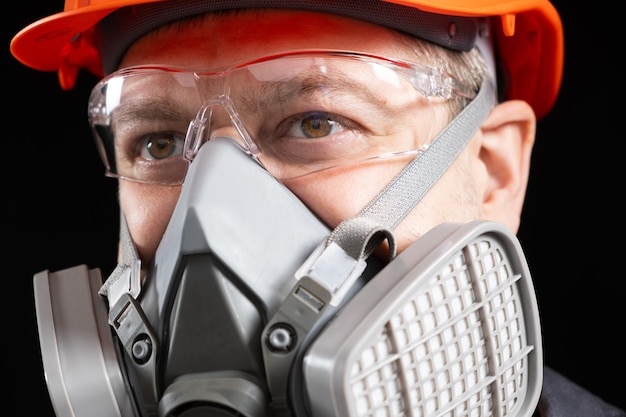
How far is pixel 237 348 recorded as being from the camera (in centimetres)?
181

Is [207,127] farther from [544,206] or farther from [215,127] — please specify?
[544,206]

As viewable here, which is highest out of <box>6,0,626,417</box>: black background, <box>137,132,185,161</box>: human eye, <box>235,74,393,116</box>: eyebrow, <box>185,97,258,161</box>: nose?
<box>235,74,393,116</box>: eyebrow

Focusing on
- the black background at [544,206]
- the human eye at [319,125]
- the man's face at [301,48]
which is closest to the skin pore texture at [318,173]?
the man's face at [301,48]

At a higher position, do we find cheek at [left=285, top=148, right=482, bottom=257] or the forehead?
the forehead

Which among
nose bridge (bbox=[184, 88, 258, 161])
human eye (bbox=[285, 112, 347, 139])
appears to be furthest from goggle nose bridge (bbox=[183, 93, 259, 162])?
human eye (bbox=[285, 112, 347, 139])

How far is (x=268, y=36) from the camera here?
2160mm

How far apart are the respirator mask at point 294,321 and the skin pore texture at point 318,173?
49 mm

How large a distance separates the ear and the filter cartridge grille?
20.1 inches

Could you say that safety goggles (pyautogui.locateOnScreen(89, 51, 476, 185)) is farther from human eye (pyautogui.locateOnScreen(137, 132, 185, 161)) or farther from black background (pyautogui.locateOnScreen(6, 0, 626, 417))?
black background (pyautogui.locateOnScreen(6, 0, 626, 417))

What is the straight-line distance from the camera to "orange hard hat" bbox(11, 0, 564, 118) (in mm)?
2184

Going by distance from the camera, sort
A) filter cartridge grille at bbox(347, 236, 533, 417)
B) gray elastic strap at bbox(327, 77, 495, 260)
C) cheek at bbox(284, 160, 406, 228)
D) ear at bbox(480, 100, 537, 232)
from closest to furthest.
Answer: filter cartridge grille at bbox(347, 236, 533, 417), gray elastic strap at bbox(327, 77, 495, 260), cheek at bbox(284, 160, 406, 228), ear at bbox(480, 100, 537, 232)

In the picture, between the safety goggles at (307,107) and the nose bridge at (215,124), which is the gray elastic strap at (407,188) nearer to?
the safety goggles at (307,107)

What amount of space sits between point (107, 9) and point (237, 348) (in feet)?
2.91

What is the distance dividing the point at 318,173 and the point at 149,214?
404 millimetres
